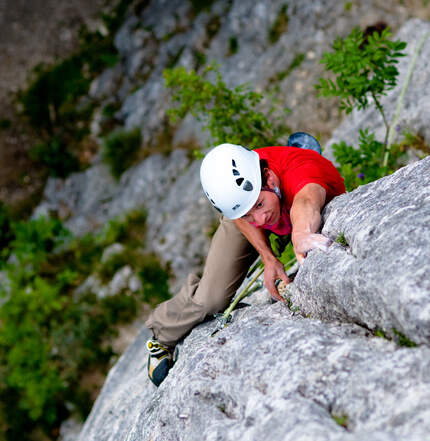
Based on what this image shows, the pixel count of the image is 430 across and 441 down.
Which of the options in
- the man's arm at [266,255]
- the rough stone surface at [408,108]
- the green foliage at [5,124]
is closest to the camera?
the man's arm at [266,255]

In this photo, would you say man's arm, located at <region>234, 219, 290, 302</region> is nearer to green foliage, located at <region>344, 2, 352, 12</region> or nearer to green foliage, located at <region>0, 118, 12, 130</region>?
green foliage, located at <region>344, 2, 352, 12</region>

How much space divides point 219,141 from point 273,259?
315 centimetres

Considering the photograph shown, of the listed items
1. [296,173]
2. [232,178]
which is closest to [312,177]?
[296,173]

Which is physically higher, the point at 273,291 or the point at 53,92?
the point at 53,92

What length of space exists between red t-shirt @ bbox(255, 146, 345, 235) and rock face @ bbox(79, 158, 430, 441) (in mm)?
311

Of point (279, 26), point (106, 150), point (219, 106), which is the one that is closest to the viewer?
point (219, 106)

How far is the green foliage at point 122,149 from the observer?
1230 cm

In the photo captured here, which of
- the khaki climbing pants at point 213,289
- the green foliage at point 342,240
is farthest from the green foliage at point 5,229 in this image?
the green foliage at point 342,240

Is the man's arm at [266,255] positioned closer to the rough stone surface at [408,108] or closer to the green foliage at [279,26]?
the rough stone surface at [408,108]

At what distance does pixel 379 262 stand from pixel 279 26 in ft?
32.6

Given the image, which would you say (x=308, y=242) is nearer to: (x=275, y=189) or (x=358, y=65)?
(x=275, y=189)

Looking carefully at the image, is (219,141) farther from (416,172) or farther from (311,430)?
(311,430)

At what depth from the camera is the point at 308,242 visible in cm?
318

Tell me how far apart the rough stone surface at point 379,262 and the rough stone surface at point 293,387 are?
133mm
